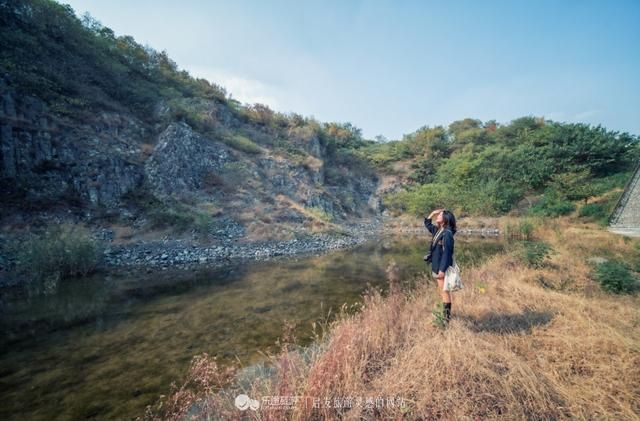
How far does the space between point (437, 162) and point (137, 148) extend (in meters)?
35.8

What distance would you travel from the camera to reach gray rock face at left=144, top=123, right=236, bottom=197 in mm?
16234

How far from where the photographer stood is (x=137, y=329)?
520 cm

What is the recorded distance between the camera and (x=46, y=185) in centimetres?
1189

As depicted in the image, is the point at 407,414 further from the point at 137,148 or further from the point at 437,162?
the point at 437,162

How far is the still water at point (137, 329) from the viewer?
11.0 ft

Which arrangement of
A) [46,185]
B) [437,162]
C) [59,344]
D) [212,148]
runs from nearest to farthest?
[59,344], [46,185], [212,148], [437,162]

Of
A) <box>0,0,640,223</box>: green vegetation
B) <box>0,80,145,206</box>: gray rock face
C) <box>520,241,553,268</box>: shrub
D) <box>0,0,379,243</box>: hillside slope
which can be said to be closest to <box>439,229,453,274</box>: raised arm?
<box>520,241,553,268</box>: shrub

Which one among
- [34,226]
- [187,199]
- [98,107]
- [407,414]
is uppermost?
[98,107]

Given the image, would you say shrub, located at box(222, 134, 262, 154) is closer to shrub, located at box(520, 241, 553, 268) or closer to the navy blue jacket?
shrub, located at box(520, 241, 553, 268)

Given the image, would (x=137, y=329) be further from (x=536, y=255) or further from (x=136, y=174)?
(x=136, y=174)

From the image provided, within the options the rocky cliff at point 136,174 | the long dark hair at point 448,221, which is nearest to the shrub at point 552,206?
the rocky cliff at point 136,174

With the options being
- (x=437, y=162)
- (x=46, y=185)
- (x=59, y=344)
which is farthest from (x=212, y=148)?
(x=437, y=162)

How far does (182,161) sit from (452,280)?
1855 cm

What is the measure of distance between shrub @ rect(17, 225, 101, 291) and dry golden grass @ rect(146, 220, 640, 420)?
27.0 feet
